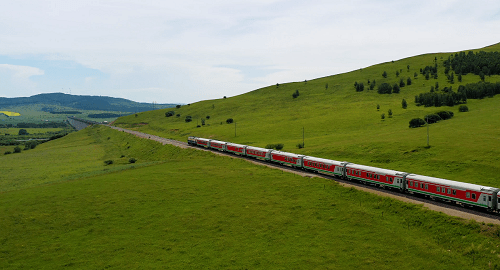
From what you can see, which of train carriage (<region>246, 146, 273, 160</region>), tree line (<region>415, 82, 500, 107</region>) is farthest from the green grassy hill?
train carriage (<region>246, 146, 273, 160</region>)

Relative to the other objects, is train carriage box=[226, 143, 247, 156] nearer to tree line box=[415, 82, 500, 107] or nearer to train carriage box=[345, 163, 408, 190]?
train carriage box=[345, 163, 408, 190]

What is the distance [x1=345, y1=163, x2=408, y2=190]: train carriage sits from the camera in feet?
143

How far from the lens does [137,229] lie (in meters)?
38.7

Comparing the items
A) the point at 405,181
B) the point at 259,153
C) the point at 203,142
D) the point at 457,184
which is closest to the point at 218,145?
the point at 203,142

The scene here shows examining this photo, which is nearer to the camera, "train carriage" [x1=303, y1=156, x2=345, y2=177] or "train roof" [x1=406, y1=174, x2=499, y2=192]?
"train roof" [x1=406, y1=174, x2=499, y2=192]

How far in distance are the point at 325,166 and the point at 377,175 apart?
34.8 ft

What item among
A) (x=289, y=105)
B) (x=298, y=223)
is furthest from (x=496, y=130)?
(x=289, y=105)

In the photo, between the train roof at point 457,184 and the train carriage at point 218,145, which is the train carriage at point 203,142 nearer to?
the train carriage at point 218,145

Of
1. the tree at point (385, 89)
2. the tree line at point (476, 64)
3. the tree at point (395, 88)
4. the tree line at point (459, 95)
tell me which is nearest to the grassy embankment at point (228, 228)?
the tree line at point (459, 95)

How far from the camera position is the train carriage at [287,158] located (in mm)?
61750

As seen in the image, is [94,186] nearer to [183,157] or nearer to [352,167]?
[183,157]

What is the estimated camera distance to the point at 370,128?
104375 mm

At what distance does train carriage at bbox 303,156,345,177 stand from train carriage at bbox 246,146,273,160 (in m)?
11.4

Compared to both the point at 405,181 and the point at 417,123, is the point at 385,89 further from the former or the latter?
the point at 405,181
